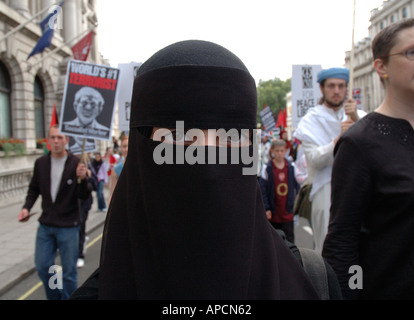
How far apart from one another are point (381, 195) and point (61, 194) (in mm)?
3814

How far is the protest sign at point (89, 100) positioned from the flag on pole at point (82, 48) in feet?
25.5

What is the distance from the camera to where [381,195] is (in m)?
1.69

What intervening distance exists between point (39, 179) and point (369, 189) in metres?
3.96

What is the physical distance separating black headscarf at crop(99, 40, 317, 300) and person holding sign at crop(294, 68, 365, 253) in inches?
81.5

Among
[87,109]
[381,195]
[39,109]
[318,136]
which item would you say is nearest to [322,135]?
[318,136]

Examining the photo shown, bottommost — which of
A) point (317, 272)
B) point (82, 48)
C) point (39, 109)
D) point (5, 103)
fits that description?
point (317, 272)

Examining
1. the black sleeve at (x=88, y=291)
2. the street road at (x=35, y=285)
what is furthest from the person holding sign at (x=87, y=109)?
the black sleeve at (x=88, y=291)

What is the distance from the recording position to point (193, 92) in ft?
3.86

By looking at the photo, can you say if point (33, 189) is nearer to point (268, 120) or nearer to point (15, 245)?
point (15, 245)

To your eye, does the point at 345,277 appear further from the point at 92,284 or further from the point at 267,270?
the point at 92,284

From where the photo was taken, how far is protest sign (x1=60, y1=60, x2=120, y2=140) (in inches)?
223

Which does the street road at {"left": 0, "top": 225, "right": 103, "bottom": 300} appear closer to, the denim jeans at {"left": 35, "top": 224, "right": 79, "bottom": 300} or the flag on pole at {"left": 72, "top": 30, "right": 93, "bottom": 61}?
the denim jeans at {"left": 35, "top": 224, "right": 79, "bottom": 300}

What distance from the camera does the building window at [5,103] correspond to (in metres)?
16.1

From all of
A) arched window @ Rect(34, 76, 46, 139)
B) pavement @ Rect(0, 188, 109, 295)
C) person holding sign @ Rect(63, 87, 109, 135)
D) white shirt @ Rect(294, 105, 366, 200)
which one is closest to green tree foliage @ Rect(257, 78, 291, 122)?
arched window @ Rect(34, 76, 46, 139)
